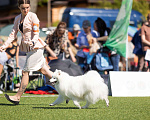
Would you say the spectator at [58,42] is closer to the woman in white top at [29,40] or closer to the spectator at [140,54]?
the spectator at [140,54]

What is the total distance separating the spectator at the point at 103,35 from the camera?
12044 mm

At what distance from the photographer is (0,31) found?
22.1 m

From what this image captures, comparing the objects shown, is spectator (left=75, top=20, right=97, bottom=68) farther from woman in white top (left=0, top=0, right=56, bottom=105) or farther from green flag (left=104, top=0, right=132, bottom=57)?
woman in white top (left=0, top=0, right=56, bottom=105)

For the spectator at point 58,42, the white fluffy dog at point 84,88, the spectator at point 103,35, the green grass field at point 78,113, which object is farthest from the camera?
the spectator at point 103,35

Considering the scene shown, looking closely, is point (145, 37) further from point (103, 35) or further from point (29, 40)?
point (29, 40)

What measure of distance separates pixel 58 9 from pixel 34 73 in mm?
31589

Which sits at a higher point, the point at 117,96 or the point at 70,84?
the point at 70,84

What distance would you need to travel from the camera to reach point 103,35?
12.4 metres

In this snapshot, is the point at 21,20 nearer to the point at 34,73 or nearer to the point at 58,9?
the point at 34,73

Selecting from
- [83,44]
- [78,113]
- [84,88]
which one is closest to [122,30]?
[83,44]

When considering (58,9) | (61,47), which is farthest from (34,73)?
(58,9)

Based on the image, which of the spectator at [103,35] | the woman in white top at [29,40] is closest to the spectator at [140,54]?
the spectator at [103,35]

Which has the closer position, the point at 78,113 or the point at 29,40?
the point at 78,113

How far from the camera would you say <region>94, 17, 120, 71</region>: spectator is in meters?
12.0
